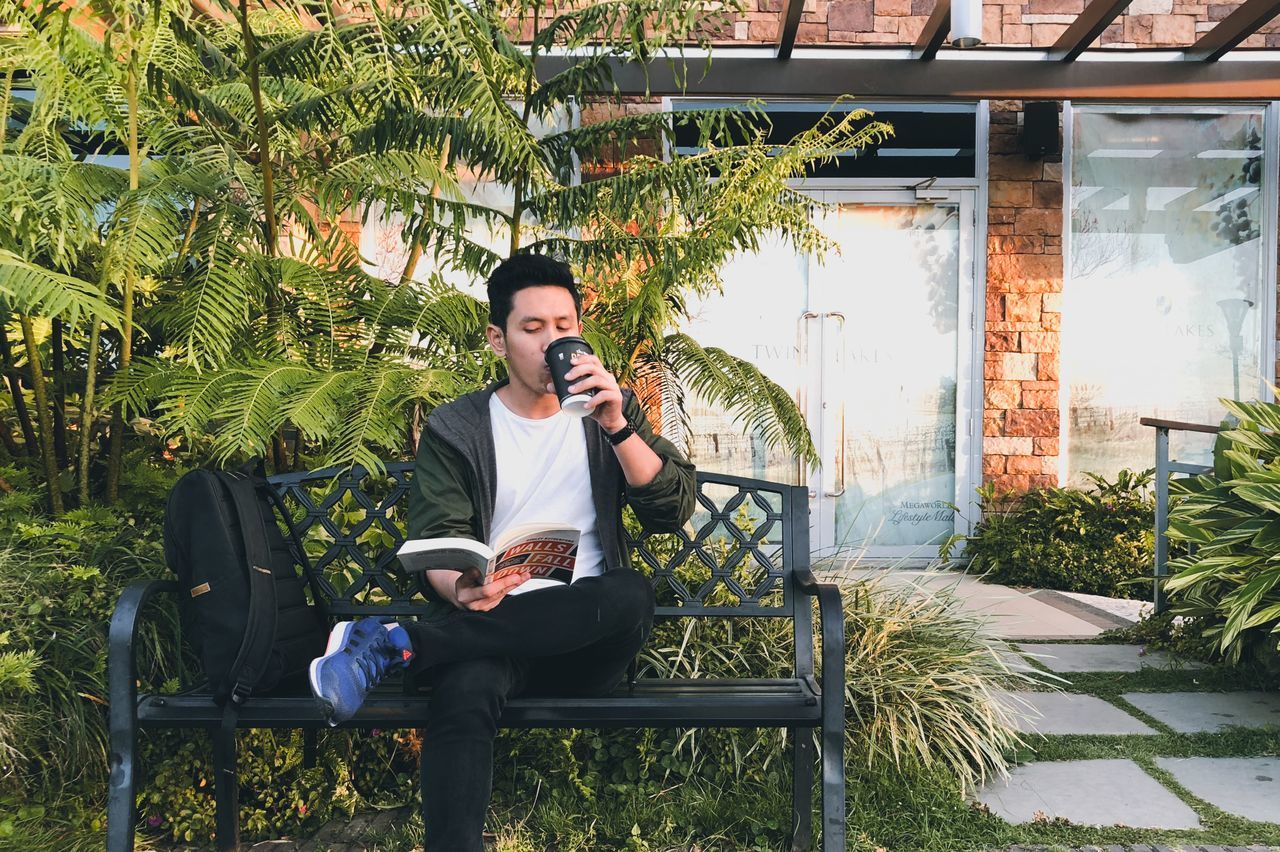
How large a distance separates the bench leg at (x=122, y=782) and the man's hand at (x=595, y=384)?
1.18 m

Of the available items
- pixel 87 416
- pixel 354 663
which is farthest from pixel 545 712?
pixel 87 416

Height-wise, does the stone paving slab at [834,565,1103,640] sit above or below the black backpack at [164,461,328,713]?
below

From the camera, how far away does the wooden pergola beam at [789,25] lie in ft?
17.2

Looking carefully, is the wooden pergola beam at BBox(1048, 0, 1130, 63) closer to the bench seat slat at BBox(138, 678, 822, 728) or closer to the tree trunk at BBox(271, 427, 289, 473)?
the bench seat slat at BBox(138, 678, 822, 728)

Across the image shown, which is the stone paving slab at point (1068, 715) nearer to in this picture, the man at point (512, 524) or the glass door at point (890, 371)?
the man at point (512, 524)

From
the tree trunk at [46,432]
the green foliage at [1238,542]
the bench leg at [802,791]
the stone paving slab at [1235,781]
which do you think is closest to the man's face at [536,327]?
the bench leg at [802,791]

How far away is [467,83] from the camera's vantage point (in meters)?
2.57

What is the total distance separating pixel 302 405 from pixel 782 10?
4.67m

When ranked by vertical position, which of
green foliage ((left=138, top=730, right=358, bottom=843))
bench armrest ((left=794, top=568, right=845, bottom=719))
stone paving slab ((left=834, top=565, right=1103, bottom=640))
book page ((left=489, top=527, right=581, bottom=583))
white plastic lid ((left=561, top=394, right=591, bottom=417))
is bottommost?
stone paving slab ((left=834, top=565, right=1103, bottom=640))

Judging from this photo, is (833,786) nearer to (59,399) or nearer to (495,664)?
(495,664)

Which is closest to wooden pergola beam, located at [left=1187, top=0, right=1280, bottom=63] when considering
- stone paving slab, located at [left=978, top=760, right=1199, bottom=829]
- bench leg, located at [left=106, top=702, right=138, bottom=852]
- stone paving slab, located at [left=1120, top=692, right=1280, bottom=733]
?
stone paving slab, located at [left=1120, top=692, right=1280, bottom=733]

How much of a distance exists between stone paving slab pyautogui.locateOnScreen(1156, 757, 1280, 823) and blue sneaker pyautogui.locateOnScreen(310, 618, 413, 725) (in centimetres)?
221

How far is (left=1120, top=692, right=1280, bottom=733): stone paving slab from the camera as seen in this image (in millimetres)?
3160

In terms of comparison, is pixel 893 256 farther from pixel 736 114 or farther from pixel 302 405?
pixel 302 405
